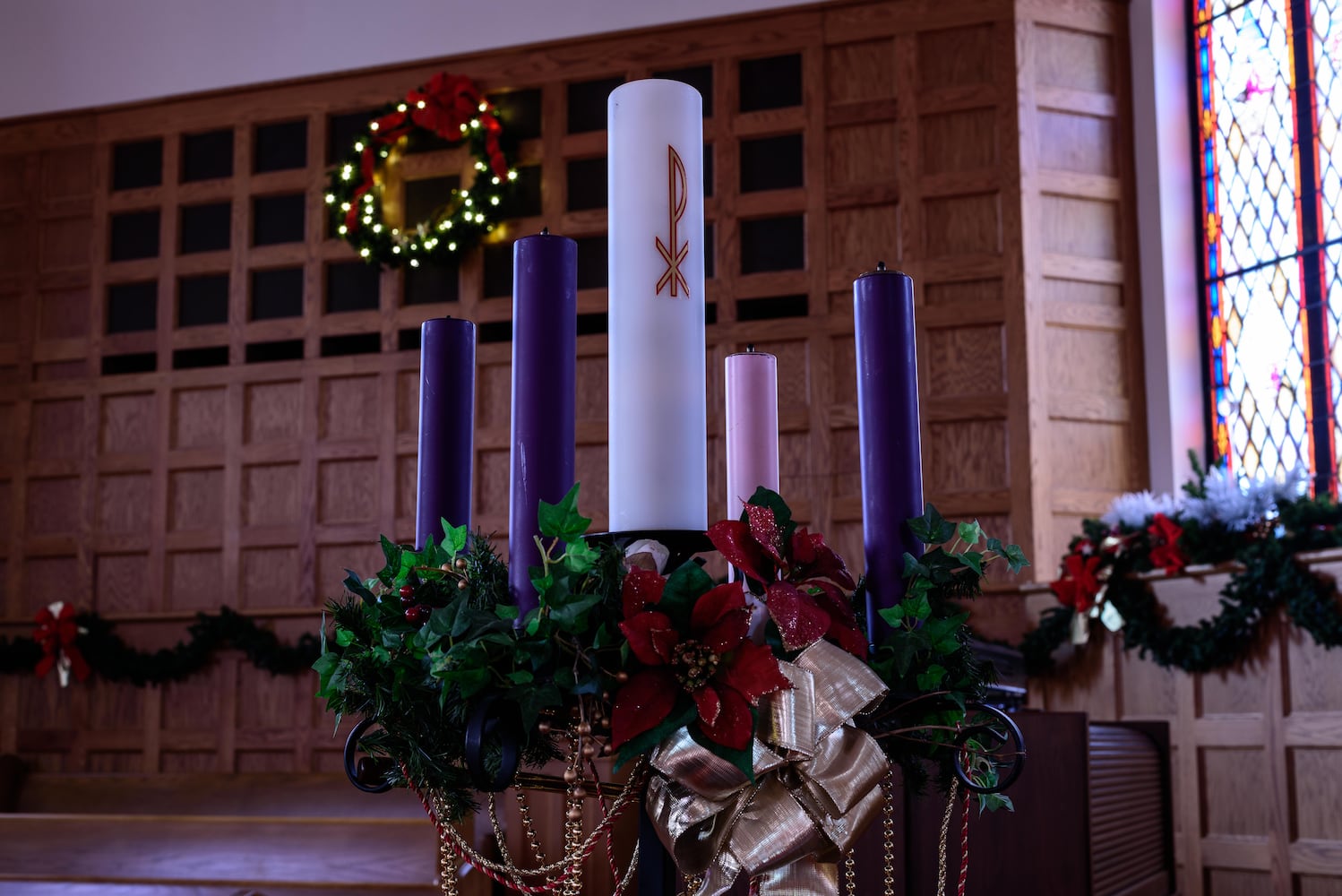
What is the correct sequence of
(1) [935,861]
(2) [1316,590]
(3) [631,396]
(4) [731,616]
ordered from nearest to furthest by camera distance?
(4) [731,616]
(3) [631,396]
(1) [935,861]
(2) [1316,590]

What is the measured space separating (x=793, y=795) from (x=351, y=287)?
19.9 ft

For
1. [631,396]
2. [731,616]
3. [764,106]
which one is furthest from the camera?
[764,106]

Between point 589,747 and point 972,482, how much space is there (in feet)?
16.3

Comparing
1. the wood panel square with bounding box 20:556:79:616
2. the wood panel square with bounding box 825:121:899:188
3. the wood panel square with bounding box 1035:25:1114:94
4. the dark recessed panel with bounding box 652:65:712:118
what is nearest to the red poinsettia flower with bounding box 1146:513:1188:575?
the wood panel square with bounding box 825:121:899:188

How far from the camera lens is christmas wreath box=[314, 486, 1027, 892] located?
0.72 m

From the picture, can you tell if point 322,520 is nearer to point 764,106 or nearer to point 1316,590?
point 764,106

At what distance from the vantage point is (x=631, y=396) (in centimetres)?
88

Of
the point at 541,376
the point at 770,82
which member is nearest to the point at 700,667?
the point at 541,376

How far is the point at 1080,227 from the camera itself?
5.73 meters

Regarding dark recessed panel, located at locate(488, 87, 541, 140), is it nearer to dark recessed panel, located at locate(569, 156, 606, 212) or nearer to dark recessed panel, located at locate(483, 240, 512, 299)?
dark recessed panel, located at locate(569, 156, 606, 212)

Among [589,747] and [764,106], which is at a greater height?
[764,106]

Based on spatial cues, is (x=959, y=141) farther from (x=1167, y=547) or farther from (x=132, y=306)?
(x=132, y=306)

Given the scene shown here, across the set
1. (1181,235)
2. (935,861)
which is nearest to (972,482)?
(1181,235)

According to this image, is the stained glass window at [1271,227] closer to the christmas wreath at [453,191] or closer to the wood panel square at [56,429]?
the christmas wreath at [453,191]
